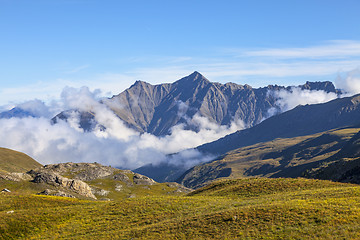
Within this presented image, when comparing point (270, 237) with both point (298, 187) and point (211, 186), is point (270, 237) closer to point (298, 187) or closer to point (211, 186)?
point (298, 187)

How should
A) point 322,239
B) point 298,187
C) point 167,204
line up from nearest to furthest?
point 322,239, point 167,204, point 298,187

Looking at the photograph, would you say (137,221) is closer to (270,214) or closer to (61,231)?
(61,231)

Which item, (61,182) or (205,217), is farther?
(61,182)

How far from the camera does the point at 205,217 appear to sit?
5091 centimetres

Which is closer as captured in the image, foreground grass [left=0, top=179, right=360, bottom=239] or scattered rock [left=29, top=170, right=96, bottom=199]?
foreground grass [left=0, top=179, right=360, bottom=239]

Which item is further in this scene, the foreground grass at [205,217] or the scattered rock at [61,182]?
the scattered rock at [61,182]

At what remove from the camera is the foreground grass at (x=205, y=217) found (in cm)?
4109

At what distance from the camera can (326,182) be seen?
80500 mm

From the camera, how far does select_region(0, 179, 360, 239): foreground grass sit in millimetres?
41094

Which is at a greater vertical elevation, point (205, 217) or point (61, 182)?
point (205, 217)

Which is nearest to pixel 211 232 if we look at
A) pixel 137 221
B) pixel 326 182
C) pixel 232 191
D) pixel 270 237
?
pixel 270 237

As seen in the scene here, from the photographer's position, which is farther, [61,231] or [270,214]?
[61,231]

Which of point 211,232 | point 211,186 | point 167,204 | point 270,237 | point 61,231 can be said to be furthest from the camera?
point 211,186

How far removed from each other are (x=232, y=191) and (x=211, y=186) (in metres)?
19.8
